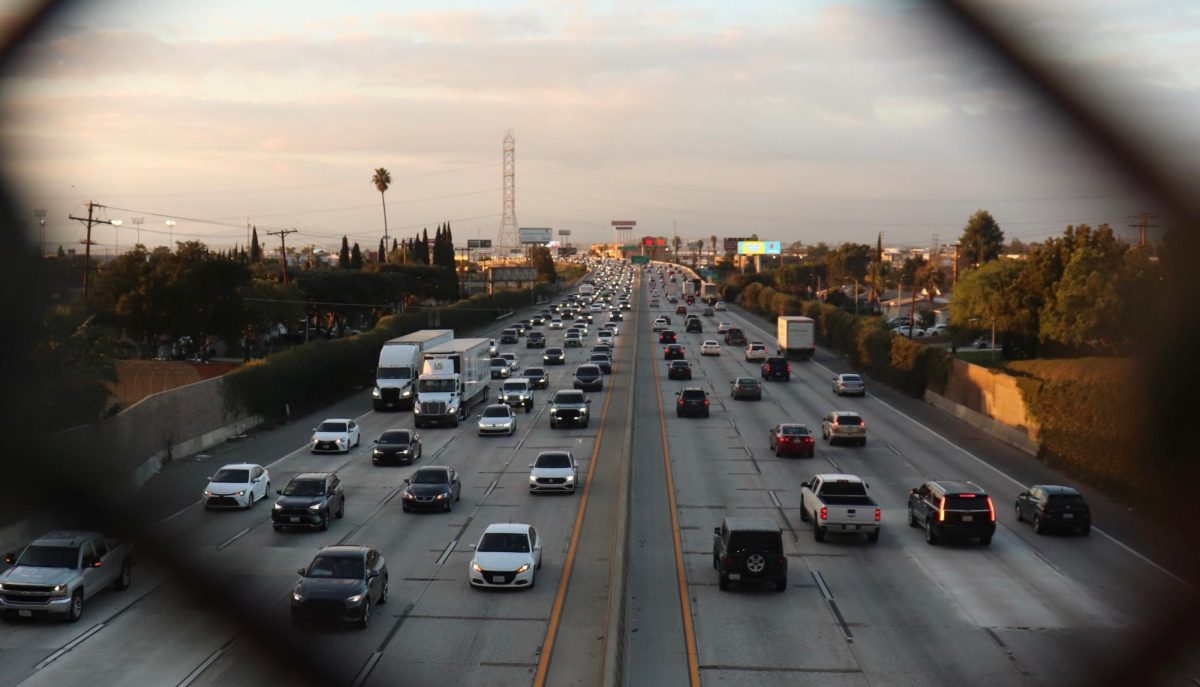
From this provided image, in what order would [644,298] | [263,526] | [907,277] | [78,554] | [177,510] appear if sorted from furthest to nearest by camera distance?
[644,298] < [907,277] < [177,510] < [263,526] < [78,554]

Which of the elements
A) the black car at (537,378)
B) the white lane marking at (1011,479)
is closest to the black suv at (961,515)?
the white lane marking at (1011,479)

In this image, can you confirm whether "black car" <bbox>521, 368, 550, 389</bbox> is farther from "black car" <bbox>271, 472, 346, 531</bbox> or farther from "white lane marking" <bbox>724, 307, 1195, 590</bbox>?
"black car" <bbox>271, 472, 346, 531</bbox>

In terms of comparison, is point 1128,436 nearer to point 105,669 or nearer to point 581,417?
point 581,417

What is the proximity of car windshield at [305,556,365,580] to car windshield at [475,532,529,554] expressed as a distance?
12.1 ft

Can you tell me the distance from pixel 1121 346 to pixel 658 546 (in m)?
36.7

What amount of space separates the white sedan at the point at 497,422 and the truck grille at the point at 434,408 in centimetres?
322

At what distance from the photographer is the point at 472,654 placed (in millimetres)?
19422

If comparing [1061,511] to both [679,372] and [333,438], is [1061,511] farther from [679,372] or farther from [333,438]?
[679,372]

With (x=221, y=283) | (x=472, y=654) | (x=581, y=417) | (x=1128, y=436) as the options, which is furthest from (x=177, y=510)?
(x=221, y=283)

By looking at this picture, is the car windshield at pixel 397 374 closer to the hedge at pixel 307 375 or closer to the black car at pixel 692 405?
the hedge at pixel 307 375

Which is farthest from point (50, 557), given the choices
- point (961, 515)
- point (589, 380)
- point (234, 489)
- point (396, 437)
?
point (589, 380)

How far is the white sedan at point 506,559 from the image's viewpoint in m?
23.9

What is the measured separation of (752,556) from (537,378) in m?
44.9

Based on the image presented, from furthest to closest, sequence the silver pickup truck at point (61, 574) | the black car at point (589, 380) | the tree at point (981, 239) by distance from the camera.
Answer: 1. the tree at point (981, 239)
2. the black car at point (589, 380)
3. the silver pickup truck at point (61, 574)
